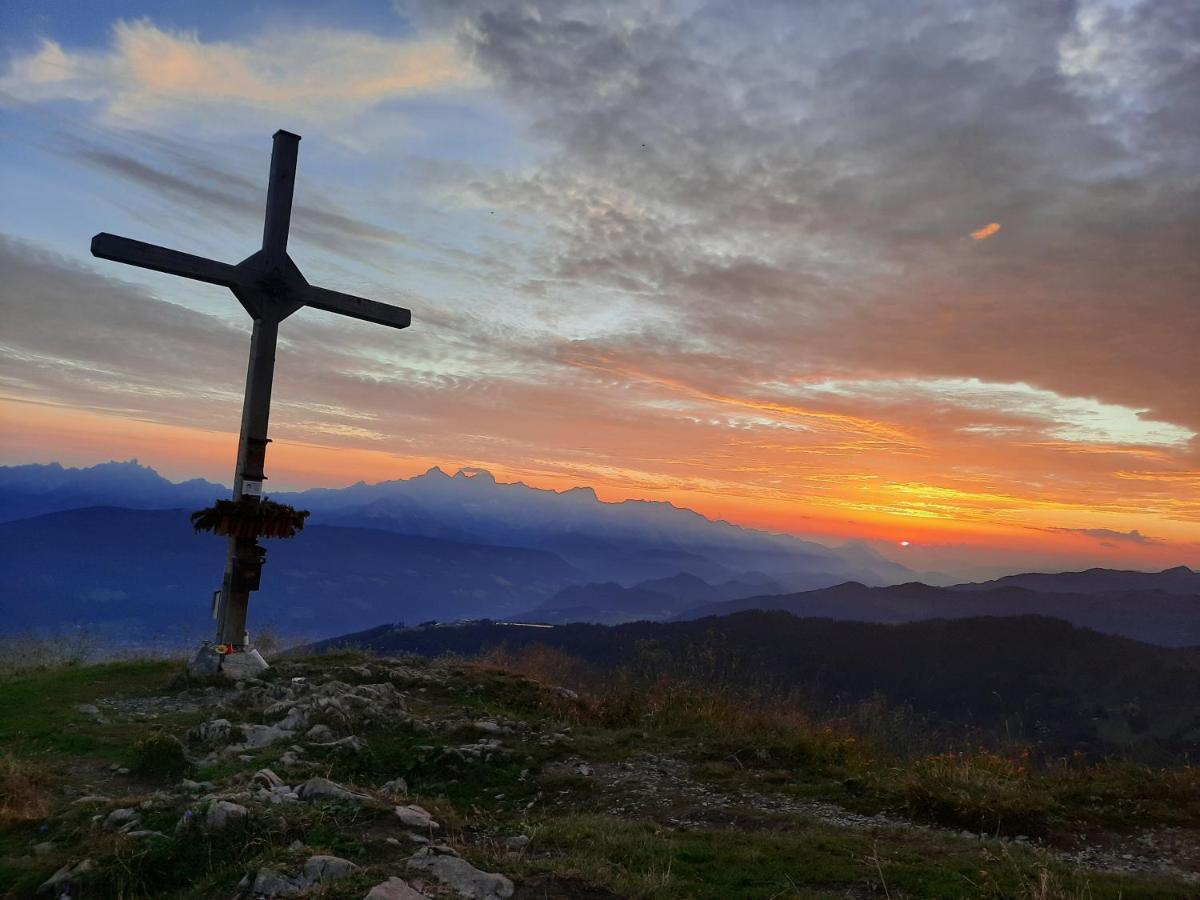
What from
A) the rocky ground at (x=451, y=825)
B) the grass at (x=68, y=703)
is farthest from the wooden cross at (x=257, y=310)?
the rocky ground at (x=451, y=825)

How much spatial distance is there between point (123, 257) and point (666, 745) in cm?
1096

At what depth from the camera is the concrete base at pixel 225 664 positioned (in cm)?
1184

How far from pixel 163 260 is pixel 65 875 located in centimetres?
957

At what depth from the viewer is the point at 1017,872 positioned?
500cm

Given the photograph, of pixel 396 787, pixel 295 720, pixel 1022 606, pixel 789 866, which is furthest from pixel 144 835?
pixel 1022 606

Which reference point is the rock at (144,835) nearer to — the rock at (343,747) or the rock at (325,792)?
the rock at (325,792)

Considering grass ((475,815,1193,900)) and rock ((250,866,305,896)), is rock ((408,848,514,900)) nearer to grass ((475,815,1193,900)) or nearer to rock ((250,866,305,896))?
grass ((475,815,1193,900))

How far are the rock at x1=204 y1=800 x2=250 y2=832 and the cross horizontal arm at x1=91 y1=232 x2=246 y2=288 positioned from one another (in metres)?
9.26

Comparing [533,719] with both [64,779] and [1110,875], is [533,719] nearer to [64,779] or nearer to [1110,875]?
[64,779]

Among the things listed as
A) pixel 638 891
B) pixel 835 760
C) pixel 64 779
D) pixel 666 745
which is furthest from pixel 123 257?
pixel 835 760

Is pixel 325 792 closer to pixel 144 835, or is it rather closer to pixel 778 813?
pixel 144 835

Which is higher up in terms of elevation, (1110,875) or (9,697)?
(1110,875)

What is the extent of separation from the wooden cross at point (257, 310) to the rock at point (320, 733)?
398 centimetres

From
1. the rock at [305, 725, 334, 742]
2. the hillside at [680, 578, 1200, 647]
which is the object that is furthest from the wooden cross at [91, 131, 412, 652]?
the hillside at [680, 578, 1200, 647]
